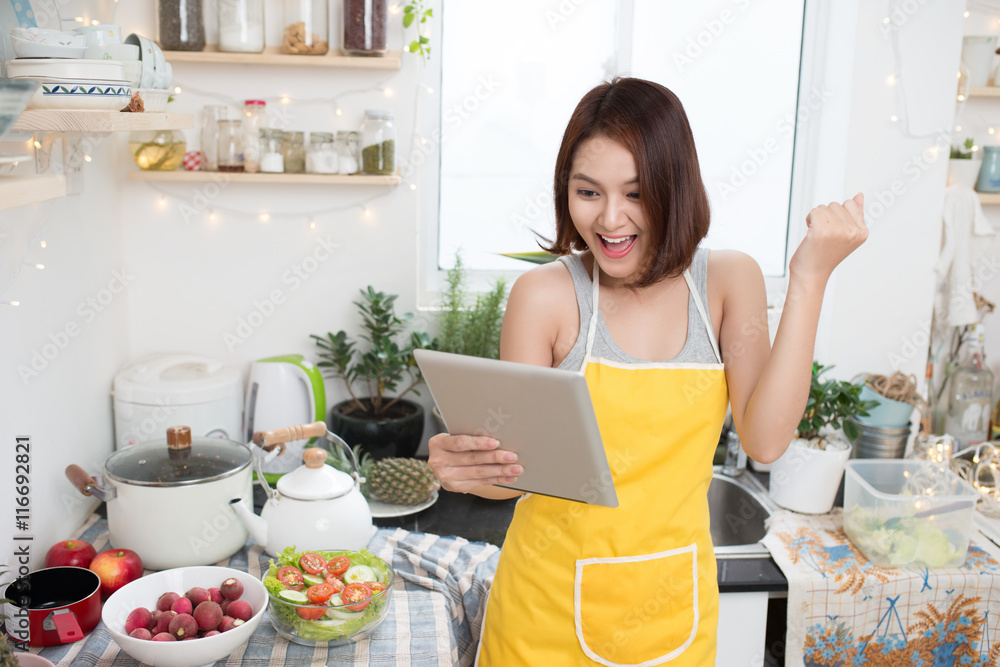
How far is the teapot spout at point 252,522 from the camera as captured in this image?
57.1 inches

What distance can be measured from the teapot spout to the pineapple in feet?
1.15

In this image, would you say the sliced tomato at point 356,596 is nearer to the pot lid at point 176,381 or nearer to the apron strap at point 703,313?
the apron strap at point 703,313

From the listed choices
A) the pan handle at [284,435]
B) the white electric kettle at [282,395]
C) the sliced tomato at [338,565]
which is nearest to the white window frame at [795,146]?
the white electric kettle at [282,395]

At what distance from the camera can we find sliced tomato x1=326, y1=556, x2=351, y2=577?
127 cm

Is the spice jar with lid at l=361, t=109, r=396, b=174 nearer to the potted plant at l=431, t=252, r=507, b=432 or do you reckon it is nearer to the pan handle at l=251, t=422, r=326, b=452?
the potted plant at l=431, t=252, r=507, b=432

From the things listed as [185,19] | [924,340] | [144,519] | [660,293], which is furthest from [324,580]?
[924,340]

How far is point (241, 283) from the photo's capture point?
2.03 m

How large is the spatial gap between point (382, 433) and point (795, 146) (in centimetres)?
142

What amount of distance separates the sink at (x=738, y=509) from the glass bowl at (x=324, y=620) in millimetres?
930

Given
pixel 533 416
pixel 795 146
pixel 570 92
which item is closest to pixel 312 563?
pixel 533 416

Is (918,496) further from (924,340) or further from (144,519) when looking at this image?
(144,519)

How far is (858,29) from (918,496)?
1.14 m

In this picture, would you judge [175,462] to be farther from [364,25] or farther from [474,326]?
[364,25]

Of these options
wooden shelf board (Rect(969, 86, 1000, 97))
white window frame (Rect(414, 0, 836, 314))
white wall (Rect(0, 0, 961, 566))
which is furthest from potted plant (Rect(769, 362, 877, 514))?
wooden shelf board (Rect(969, 86, 1000, 97))
